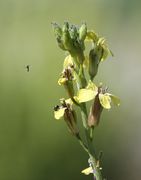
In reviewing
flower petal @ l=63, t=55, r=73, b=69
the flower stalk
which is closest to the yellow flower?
the flower stalk

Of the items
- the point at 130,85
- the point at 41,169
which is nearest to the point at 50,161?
the point at 41,169

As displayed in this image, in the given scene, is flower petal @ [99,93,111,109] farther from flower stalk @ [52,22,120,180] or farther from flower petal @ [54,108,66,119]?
flower petal @ [54,108,66,119]

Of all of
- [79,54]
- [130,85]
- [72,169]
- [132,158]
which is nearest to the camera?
[79,54]

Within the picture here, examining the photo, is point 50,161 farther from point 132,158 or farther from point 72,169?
point 132,158

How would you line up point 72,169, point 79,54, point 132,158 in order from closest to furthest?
point 79,54 → point 72,169 → point 132,158

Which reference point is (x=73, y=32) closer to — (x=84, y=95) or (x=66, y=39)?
(x=66, y=39)

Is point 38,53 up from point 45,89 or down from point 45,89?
up
